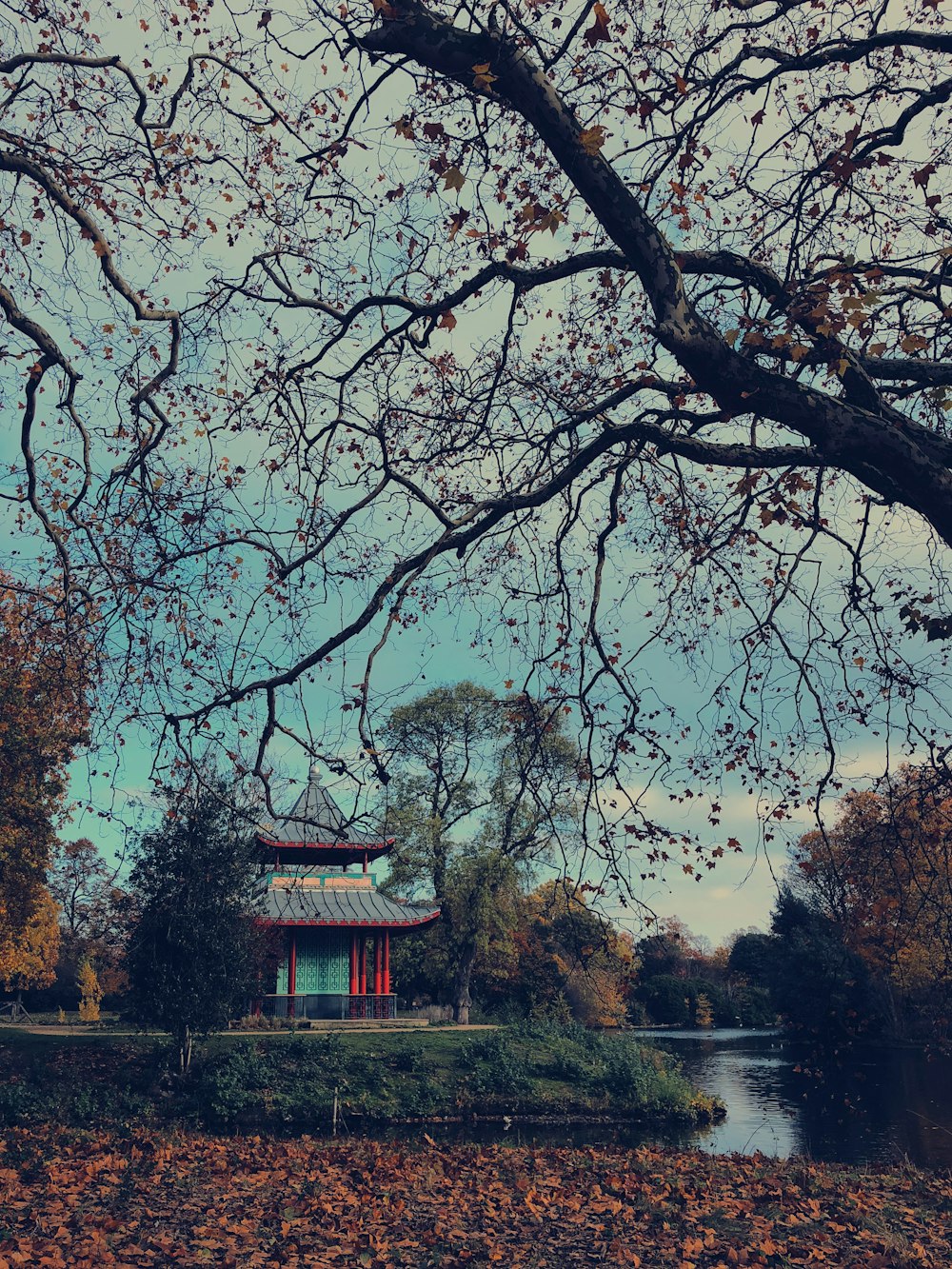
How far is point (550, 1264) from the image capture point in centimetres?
670

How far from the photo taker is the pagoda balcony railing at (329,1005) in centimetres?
3142

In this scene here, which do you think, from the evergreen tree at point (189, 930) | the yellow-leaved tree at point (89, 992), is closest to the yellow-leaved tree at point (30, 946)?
the yellow-leaved tree at point (89, 992)

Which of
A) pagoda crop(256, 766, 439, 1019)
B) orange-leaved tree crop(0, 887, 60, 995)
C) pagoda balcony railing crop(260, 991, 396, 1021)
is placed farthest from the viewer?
pagoda crop(256, 766, 439, 1019)

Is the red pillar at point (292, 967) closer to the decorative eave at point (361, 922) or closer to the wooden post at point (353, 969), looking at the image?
the decorative eave at point (361, 922)

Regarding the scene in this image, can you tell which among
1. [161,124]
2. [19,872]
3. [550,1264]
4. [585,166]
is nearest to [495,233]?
[585,166]

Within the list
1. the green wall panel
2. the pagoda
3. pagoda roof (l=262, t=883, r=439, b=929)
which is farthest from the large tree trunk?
the green wall panel

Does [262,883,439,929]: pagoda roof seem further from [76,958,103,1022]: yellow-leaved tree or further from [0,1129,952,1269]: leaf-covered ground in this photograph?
[0,1129,952,1269]: leaf-covered ground

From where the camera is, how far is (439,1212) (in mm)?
8375

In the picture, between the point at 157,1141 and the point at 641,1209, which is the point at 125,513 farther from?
the point at 157,1141

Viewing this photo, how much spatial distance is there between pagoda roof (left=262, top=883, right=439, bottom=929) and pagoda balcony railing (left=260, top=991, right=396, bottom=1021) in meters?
2.45

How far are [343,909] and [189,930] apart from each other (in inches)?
567

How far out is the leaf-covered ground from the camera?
22.2 ft

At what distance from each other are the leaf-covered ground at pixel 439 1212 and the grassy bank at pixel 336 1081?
718 cm

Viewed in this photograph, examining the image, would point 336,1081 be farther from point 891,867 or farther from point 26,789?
point 891,867
